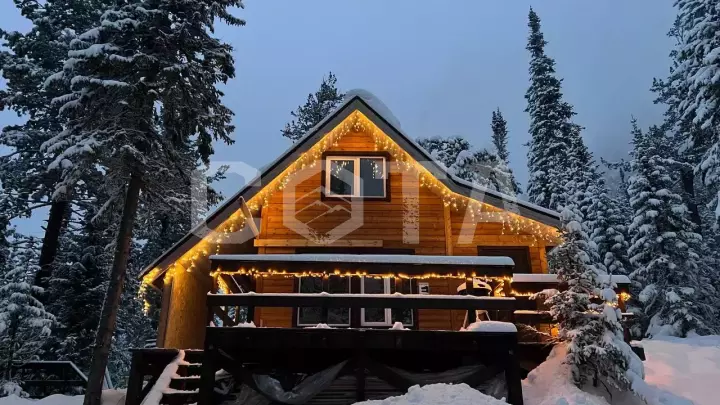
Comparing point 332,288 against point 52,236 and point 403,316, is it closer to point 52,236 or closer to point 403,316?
point 403,316

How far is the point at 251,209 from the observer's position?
1360 cm

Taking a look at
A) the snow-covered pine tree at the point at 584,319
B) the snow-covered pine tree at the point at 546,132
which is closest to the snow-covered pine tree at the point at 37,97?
A: the snow-covered pine tree at the point at 584,319

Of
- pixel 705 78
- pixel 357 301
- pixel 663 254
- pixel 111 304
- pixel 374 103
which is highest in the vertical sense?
pixel 705 78

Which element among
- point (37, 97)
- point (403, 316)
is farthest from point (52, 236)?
point (403, 316)

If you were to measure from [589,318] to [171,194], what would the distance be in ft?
41.3

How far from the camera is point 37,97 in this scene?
2059 centimetres

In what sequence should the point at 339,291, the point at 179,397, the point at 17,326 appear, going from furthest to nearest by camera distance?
the point at 17,326 → the point at 339,291 → the point at 179,397

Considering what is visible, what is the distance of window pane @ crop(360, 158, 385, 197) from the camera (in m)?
14.2

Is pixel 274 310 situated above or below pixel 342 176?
below

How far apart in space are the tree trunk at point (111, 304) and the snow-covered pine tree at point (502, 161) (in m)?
21.7

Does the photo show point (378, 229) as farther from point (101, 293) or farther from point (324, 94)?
point (324, 94)

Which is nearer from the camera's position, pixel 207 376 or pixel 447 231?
pixel 207 376

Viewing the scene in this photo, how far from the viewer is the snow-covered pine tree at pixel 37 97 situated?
65.8ft

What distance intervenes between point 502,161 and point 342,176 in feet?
70.4
